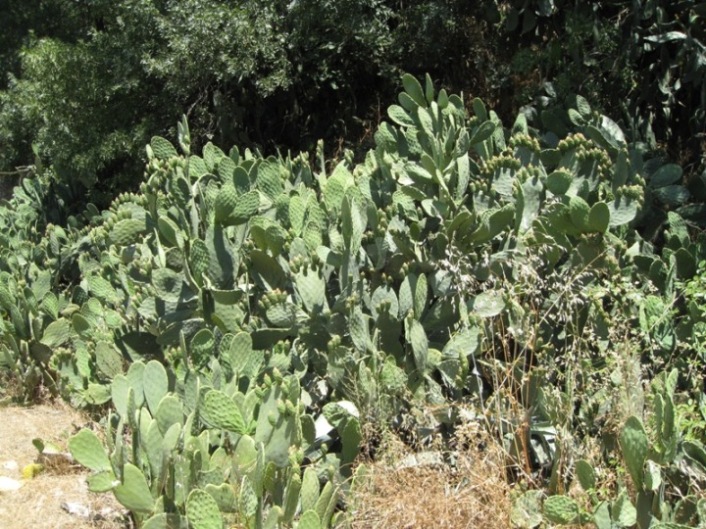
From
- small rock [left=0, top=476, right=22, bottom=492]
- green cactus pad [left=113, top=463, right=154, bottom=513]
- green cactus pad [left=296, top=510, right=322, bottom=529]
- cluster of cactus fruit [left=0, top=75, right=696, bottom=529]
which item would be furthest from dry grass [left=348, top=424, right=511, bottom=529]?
small rock [left=0, top=476, right=22, bottom=492]

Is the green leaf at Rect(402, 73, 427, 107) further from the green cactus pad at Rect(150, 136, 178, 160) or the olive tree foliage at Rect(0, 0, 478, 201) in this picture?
the olive tree foliage at Rect(0, 0, 478, 201)

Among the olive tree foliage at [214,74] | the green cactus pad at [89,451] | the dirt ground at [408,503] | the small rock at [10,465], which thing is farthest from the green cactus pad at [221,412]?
the olive tree foliage at [214,74]

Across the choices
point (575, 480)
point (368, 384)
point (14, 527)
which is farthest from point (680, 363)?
point (14, 527)

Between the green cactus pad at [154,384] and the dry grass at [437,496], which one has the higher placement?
the green cactus pad at [154,384]

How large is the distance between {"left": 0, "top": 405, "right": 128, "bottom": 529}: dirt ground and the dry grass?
1.23m

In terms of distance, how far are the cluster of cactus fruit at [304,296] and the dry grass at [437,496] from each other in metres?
0.15

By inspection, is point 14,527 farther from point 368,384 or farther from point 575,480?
point 575,480

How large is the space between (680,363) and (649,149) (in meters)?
2.37

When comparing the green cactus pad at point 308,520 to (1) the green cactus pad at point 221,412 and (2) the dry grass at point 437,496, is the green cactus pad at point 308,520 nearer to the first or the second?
(2) the dry grass at point 437,496

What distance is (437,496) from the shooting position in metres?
Result: 3.56

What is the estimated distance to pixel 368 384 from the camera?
394 cm

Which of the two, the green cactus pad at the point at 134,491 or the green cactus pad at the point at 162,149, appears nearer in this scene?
the green cactus pad at the point at 134,491

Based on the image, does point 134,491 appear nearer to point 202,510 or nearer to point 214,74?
point 202,510

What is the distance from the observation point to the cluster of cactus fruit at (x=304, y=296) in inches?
141
